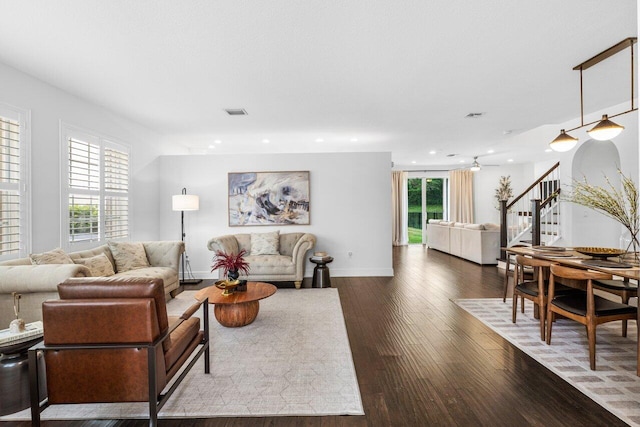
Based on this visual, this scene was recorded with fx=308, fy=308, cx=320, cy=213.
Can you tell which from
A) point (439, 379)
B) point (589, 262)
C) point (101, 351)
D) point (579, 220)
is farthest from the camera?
point (579, 220)

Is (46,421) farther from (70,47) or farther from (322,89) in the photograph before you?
(322,89)

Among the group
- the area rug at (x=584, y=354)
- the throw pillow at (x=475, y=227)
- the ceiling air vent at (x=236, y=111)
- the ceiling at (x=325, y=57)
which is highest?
the ceiling air vent at (x=236, y=111)

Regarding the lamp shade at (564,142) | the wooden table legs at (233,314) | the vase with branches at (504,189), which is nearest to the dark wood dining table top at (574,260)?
the lamp shade at (564,142)

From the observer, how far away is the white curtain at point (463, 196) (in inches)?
434

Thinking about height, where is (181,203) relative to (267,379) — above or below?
above

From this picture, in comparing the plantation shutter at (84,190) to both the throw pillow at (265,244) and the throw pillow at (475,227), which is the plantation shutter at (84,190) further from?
the throw pillow at (475,227)

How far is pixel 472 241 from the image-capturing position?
744 cm

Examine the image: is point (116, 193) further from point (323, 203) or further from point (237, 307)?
point (323, 203)

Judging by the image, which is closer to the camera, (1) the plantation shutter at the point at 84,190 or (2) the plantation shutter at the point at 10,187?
(2) the plantation shutter at the point at 10,187

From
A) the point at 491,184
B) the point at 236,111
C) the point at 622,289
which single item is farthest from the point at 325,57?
the point at 491,184

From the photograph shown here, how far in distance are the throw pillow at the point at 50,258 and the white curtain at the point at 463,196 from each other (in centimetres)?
1086

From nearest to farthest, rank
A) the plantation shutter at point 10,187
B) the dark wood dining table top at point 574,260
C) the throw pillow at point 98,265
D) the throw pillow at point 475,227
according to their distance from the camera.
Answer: the dark wood dining table top at point 574,260 < the plantation shutter at point 10,187 < the throw pillow at point 98,265 < the throw pillow at point 475,227

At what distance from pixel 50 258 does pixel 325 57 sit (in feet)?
Answer: 11.7

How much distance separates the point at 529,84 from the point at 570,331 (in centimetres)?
291
